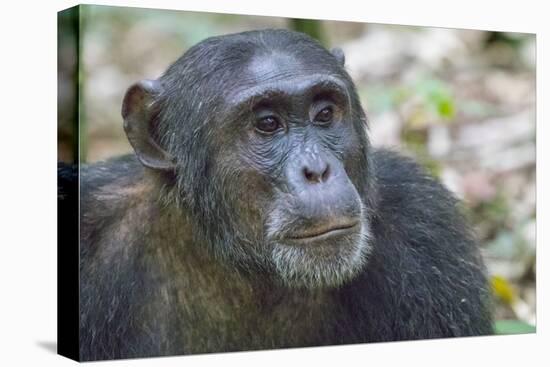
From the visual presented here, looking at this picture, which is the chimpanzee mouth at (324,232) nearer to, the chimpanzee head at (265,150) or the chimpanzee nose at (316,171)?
the chimpanzee head at (265,150)

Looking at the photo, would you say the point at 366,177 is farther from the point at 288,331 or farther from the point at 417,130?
the point at 417,130

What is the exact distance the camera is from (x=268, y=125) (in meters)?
5.83

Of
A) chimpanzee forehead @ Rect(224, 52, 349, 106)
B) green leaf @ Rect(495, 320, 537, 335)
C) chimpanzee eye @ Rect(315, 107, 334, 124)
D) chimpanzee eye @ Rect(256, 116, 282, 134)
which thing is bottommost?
green leaf @ Rect(495, 320, 537, 335)

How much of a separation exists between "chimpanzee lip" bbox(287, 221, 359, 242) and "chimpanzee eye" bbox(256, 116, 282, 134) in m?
0.62

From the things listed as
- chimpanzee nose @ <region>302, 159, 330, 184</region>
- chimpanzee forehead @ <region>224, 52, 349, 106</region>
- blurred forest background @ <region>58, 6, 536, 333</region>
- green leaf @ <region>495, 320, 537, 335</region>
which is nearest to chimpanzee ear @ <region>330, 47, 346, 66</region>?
chimpanzee forehead @ <region>224, 52, 349, 106</region>

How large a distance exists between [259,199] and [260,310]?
0.82 m

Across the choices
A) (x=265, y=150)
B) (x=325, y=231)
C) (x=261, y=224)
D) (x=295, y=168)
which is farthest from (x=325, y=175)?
(x=261, y=224)

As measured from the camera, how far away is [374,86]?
872cm

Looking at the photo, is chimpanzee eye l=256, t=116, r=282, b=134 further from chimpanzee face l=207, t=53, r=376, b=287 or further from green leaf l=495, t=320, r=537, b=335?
green leaf l=495, t=320, r=537, b=335

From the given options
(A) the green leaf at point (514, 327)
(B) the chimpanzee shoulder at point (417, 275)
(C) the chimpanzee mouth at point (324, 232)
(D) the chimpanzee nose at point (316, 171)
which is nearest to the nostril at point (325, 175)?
(D) the chimpanzee nose at point (316, 171)

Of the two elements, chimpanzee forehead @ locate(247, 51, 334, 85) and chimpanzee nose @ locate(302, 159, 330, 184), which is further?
chimpanzee forehead @ locate(247, 51, 334, 85)

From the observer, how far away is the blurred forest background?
7348mm

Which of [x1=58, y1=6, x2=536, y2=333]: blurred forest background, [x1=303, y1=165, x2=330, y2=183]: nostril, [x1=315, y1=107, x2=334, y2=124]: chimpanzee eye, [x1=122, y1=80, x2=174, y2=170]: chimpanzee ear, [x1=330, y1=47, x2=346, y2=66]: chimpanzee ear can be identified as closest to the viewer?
[x1=303, y1=165, x2=330, y2=183]: nostril

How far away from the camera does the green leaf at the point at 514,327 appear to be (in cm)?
779
